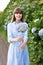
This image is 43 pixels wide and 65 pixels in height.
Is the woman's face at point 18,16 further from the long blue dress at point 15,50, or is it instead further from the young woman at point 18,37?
the long blue dress at point 15,50

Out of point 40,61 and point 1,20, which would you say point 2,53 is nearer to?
point 40,61

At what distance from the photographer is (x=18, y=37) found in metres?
4.72

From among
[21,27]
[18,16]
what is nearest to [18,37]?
[21,27]

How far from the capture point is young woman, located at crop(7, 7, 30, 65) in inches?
187

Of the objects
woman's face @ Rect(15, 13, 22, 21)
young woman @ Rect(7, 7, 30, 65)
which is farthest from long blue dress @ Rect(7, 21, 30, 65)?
woman's face @ Rect(15, 13, 22, 21)

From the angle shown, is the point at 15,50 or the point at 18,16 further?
the point at 15,50

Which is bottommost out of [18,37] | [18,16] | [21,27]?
[18,37]

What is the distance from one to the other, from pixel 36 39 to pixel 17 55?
4.59 ft

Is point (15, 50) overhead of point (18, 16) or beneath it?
beneath

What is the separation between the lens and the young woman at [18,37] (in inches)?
187

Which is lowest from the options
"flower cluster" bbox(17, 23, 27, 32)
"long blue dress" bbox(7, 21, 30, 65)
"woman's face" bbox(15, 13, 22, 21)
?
"long blue dress" bbox(7, 21, 30, 65)

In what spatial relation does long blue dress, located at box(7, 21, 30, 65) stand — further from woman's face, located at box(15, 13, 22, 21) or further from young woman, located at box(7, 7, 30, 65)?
woman's face, located at box(15, 13, 22, 21)

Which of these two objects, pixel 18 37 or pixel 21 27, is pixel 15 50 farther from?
pixel 21 27

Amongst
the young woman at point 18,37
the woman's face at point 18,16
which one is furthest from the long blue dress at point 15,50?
the woman's face at point 18,16
